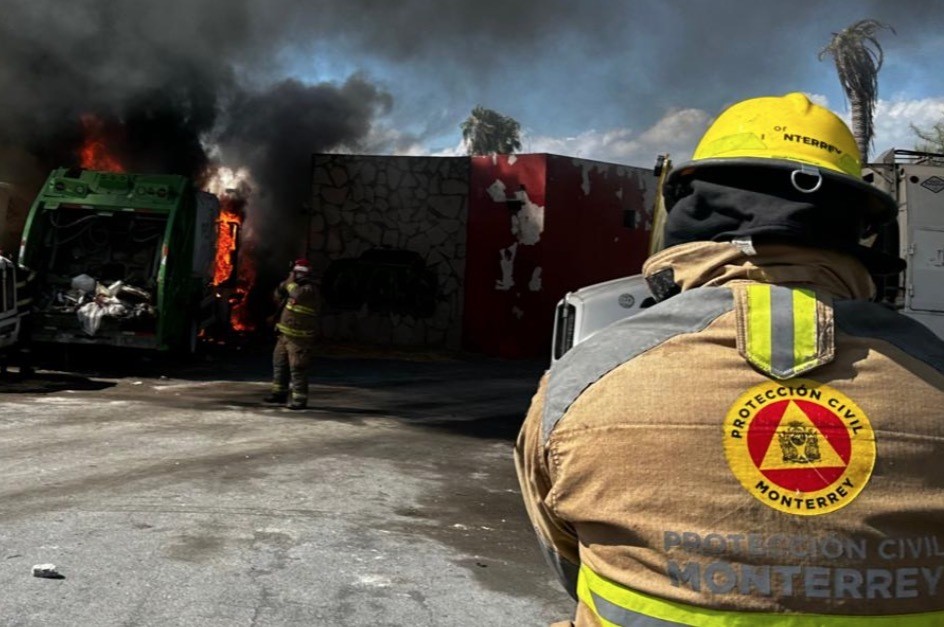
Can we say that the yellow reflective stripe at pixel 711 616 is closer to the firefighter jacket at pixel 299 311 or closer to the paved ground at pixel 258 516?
the paved ground at pixel 258 516

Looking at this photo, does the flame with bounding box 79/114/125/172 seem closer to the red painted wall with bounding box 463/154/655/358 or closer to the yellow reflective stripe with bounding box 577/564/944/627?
the red painted wall with bounding box 463/154/655/358

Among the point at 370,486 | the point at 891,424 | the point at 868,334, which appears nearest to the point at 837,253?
the point at 868,334

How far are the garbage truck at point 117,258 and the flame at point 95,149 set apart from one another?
15.3 ft

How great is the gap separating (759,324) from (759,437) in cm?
15

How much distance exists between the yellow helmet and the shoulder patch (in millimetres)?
192

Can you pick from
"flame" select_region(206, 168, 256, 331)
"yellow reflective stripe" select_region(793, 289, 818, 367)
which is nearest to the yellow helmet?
"yellow reflective stripe" select_region(793, 289, 818, 367)

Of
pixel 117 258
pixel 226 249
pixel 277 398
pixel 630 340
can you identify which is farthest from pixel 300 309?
pixel 630 340

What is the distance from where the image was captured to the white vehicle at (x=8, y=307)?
37.0 feet

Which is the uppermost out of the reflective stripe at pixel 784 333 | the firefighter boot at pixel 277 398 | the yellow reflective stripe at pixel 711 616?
the reflective stripe at pixel 784 333

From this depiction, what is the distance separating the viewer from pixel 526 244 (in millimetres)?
17750

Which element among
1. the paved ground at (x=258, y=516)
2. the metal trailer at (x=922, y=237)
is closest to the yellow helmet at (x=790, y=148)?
the paved ground at (x=258, y=516)

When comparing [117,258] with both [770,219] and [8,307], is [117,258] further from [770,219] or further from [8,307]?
[770,219]

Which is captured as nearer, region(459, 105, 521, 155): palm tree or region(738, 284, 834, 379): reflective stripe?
region(738, 284, 834, 379): reflective stripe

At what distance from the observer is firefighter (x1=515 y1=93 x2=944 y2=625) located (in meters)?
1.23
